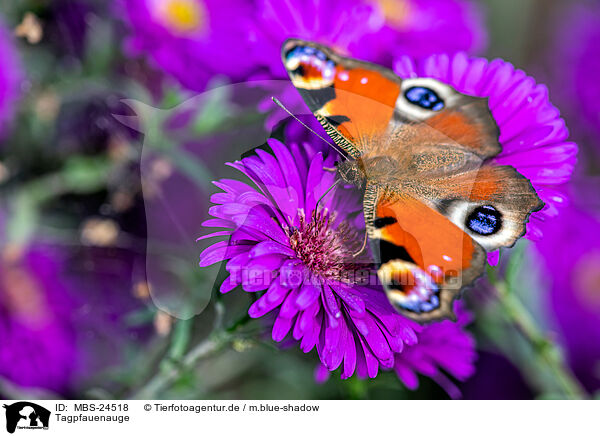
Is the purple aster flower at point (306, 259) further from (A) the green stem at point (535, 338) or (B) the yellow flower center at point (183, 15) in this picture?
(B) the yellow flower center at point (183, 15)

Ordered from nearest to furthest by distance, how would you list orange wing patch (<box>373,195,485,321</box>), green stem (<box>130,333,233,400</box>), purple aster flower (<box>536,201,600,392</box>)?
orange wing patch (<box>373,195,485,321</box>)
green stem (<box>130,333,233,400</box>)
purple aster flower (<box>536,201,600,392</box>)

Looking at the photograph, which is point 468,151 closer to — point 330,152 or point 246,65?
point 330,152

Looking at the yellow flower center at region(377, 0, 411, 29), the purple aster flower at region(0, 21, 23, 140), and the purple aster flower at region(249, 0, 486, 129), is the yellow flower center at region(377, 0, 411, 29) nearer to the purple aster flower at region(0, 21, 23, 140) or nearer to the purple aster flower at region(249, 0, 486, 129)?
the purple aster flower at region(249, 0, 486, 129)

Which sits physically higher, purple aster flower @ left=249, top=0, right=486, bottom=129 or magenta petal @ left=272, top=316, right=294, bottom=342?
purple aster flower @ left=249, top=0, right=486, bottom=129

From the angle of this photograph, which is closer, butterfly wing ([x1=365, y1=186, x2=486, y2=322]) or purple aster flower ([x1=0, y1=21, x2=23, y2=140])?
butterfly wing ([x1=365, y1=186, x2=486, y2=322])
